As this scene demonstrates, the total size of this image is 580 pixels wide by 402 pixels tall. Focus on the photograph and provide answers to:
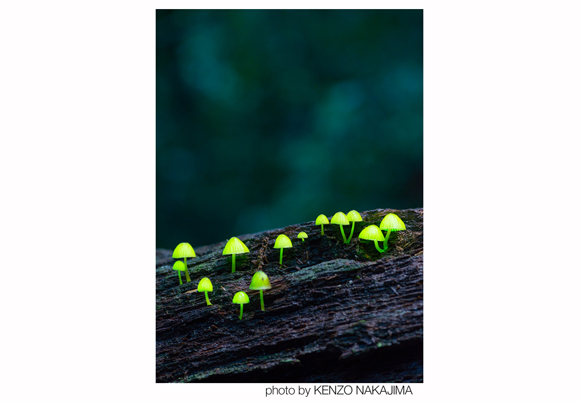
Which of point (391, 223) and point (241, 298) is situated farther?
point (391, 223)

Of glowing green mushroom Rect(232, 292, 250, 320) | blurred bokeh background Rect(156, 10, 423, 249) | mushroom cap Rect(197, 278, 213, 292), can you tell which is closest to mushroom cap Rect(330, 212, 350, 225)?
glowing green mushroom Rect(232, 292, 250, 320)

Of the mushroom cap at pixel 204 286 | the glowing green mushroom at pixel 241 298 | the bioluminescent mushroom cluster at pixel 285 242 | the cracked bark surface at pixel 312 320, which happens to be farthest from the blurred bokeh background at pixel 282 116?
the glowing green mushroom at pixel 241 298

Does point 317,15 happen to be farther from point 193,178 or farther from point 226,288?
point 226,288

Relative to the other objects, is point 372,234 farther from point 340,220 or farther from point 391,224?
point 340,220

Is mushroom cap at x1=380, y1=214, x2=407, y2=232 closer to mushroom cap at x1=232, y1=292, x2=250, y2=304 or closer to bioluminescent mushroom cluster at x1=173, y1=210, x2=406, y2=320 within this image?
bioluminescent mushroom cluster at x1=173, y1=210, x2=406, y2=320

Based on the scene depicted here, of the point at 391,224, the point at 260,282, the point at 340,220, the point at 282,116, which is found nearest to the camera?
the point at 260,282

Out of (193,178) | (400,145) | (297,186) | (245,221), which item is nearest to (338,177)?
(297,186)

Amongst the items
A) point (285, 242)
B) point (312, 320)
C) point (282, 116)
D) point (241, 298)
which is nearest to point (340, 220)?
point (285, 242)
